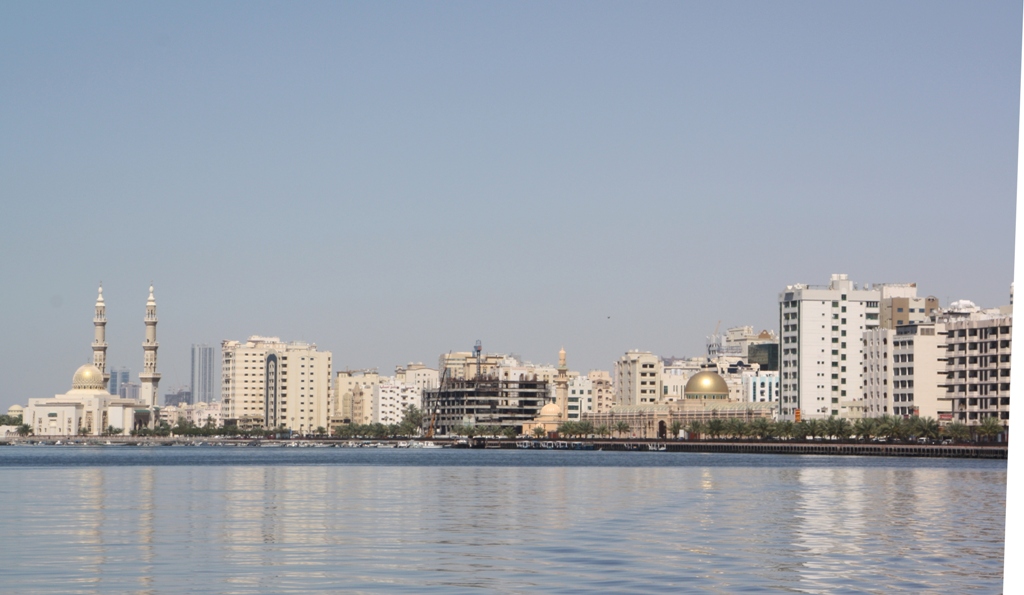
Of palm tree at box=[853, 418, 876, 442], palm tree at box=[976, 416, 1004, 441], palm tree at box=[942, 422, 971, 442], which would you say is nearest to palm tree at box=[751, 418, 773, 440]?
palm tree at box=[853, 418, 876, 442]

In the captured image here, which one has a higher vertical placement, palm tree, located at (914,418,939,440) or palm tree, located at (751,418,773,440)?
palm tree, located at (914,418,939,440)

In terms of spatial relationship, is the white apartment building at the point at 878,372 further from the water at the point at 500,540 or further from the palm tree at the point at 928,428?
the water at the point at 500,540

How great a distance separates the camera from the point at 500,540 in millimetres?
37906

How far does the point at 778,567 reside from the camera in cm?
3114

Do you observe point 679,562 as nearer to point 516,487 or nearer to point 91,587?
point 91,587

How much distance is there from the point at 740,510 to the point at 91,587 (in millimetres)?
30147

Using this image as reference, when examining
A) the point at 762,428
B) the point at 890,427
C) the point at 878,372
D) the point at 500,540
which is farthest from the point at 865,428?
the point at 500,540

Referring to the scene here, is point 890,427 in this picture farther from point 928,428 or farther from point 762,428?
point 762,428

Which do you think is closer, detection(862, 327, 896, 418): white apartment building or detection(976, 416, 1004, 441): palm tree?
detection(976, 416, 1004, 441): palm tree

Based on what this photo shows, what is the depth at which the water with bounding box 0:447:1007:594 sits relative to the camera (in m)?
28.2

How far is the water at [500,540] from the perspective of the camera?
92.4 ft

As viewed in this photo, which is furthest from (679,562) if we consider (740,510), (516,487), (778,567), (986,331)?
(986,331)

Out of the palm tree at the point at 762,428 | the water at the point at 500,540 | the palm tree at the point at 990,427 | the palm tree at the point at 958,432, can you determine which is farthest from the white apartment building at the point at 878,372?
the water at the point at 500,540

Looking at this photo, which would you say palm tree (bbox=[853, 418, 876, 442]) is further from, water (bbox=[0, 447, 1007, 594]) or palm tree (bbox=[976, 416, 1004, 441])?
water (bbox=[0, 447, 1007, 594])
